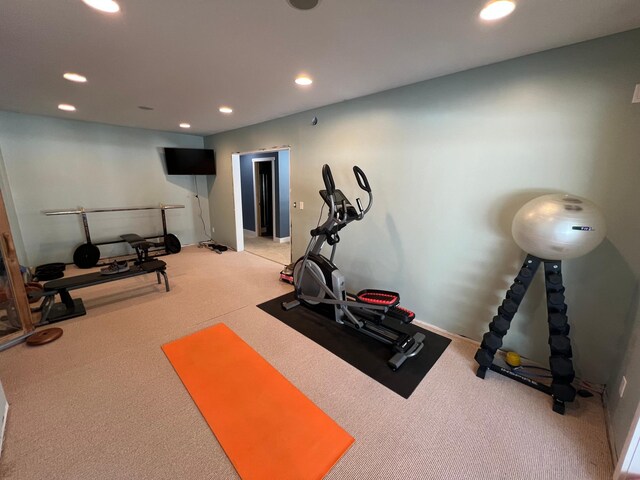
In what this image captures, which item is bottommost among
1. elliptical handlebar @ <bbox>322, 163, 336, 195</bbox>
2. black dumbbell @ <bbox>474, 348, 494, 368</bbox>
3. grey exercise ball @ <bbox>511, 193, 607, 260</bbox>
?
black dumbbell @ <bbox>474, 348, 494, 368</bbox>

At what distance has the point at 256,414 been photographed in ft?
5.70

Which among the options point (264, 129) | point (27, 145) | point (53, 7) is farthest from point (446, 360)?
point (27, 145)

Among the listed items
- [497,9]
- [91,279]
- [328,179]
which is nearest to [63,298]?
[91,279]

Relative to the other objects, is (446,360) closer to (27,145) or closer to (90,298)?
(90,298)

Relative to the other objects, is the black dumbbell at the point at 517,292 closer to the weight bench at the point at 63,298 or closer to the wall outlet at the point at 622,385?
the wall outlet at the point at 622,385

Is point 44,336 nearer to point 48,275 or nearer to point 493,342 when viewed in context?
point 48,275

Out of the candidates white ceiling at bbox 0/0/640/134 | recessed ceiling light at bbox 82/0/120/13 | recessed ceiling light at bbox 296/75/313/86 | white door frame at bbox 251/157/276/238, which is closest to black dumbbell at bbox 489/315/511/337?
white ceiling at bbox 0/0/640/134

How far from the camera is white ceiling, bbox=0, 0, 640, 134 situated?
1.39 m

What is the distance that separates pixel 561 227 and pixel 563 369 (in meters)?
0.99

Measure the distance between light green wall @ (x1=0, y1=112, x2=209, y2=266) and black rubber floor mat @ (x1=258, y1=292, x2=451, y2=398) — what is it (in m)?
3.92

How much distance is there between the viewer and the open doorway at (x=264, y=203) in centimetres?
556

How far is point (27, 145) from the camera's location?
13.0 ft

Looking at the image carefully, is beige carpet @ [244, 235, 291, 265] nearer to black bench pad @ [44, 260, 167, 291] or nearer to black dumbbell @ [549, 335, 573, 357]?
black bench pad @ [44, 260, 167, 291]

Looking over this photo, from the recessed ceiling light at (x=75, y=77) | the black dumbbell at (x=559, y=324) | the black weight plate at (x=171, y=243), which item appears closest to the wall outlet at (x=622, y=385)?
the black dumbbell at (x=559, y=324)
